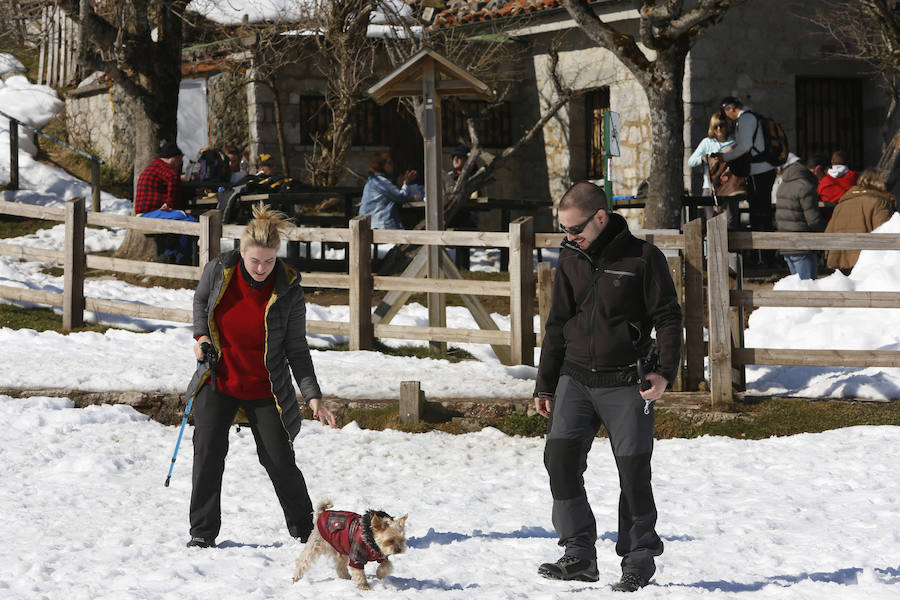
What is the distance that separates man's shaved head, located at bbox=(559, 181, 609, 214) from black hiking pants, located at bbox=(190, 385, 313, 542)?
1636mm

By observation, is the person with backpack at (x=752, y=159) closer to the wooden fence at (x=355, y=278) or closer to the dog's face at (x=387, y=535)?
the wooden fence at (x=355, y=278)

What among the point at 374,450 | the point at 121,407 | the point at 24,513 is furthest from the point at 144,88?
the point at 24,513

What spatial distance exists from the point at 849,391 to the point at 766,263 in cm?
546

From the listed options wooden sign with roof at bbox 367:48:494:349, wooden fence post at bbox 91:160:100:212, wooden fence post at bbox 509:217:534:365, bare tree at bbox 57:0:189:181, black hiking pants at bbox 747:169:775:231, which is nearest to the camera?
wooden fence post at bbox 509:217:534:365

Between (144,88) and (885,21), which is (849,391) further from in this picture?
(144,88)

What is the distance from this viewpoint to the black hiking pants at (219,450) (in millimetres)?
5172

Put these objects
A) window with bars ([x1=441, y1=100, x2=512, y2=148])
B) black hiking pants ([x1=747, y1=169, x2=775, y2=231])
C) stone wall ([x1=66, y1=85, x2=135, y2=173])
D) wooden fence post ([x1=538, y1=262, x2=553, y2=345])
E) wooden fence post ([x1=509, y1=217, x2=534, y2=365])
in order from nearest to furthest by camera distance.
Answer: wooden fence post ([x1=538, y1=262, x2=553, y2=345]) → wooden fence post ([x1=509, y1=217, x2=534, y2=365]) → black hiking pants ([x1=747, y1=169, x2=775, y2=231]) → window with bars ([x1=441, y1=100, x2=512, y2=148]) → stone wall ([x1=66, y1=85, x2=135, y2=173])

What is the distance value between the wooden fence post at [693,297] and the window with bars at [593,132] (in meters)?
10.2

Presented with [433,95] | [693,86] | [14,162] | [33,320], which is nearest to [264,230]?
[433,95]

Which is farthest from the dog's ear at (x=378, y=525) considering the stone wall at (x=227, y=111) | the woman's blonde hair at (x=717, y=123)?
the stone wall at (x=227, y=111)

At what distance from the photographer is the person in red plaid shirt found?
42.5 feet

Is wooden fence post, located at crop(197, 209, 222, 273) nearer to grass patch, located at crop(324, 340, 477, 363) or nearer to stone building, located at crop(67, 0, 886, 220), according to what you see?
grass patch, located at crop(324, 340, 477, 363)

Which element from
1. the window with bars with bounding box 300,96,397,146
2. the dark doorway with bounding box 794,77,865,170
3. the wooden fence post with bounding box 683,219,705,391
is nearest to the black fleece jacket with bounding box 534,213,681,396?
the wooden fence post with bounding box 683,219,705,391

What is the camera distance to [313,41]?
18.0 metres
